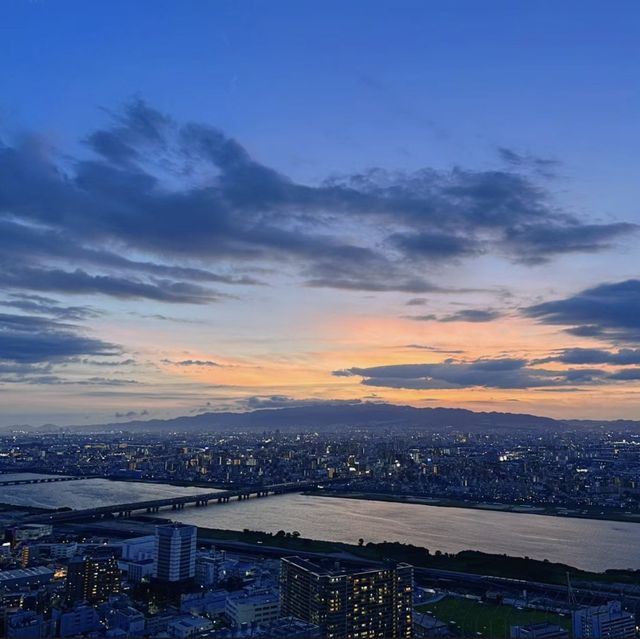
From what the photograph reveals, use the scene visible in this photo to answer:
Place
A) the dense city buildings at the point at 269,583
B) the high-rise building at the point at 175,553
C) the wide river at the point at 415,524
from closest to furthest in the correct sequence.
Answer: the dense city buildings at the point at 269,583
the high-rise building at the point at 175,553
the wide river at the point at 415,524

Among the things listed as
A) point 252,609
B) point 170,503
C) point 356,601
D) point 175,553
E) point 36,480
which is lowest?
point 36,480

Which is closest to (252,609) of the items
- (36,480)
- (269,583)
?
(269,583)

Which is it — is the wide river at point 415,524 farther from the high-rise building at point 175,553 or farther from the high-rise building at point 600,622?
the high-rise building at point 600,622

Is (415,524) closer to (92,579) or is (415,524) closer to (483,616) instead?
(483,616)

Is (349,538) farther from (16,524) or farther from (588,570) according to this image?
(16,524)

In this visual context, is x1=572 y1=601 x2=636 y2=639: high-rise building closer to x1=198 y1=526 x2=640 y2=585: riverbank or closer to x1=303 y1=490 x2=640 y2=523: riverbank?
x1=198 y1=526 x2=640 y2=585: riverbank

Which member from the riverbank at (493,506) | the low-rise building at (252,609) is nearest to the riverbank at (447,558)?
the low-rise building at (252,609)

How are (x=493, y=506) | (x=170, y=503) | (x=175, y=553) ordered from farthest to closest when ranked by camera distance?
(x=493, y=506), (x=170, y=503), (x=175, y=553)
